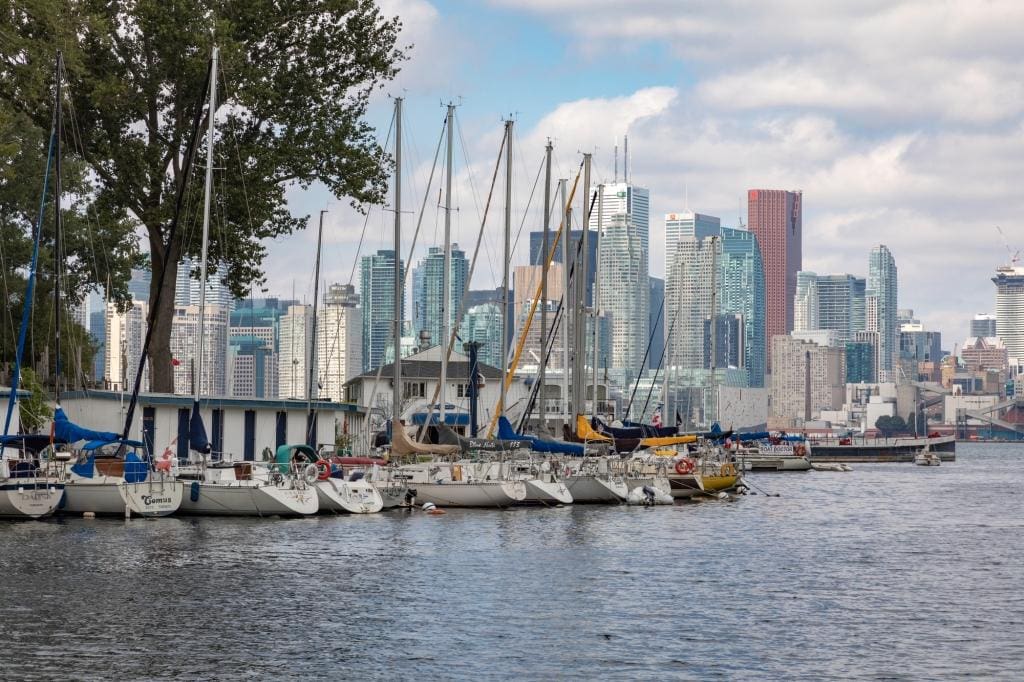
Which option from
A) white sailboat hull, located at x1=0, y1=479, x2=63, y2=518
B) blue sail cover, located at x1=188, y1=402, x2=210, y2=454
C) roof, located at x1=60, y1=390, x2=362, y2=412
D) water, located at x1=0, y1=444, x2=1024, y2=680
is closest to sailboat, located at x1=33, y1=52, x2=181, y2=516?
white sailboat hull, located at x1=0, y1=479, x2=63, y2=518

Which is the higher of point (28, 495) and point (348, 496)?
point (28, 495)

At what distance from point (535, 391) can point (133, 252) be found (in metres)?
25.8

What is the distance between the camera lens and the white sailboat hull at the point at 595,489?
70.4 m

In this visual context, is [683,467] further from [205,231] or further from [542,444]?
[205,231]

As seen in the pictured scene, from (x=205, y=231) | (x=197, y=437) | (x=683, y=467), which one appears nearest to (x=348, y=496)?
(x=197, y=437)

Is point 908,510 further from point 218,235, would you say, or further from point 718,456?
point 218,235

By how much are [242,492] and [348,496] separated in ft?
16.1

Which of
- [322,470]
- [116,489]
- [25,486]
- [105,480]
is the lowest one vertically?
[116,489]

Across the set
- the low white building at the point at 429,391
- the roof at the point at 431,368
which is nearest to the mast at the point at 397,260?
the low white building at the point at 429,391

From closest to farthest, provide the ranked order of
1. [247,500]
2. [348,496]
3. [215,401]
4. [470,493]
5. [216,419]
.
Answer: [247,500] → [348,496] → [470,493] → [215,401] → [216,419]

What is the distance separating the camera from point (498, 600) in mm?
38750

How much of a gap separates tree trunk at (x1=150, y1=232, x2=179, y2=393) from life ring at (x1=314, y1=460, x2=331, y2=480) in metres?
12.8

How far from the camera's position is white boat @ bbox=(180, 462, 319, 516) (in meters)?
57.0

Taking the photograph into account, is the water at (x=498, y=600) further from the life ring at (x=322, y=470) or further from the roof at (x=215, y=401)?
the roof at (x=215, y=401)
